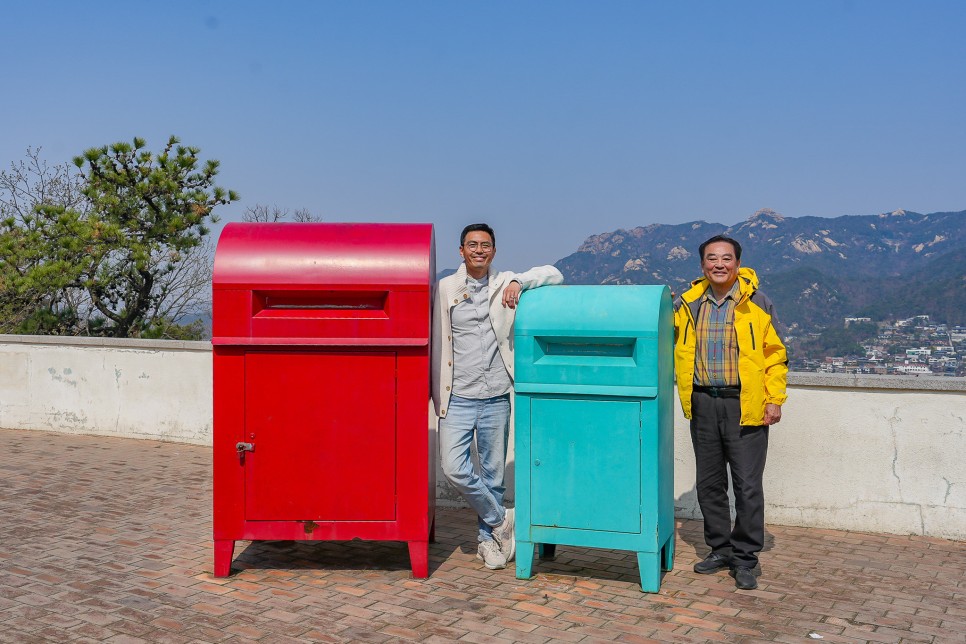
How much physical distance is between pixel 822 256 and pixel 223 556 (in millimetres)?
60136

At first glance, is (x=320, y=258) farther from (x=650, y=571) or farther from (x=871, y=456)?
(x=871, y=456)

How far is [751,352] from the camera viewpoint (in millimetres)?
4543

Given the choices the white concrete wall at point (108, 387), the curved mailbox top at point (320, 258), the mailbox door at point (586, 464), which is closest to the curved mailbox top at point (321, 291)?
the curved mailbox top at point (320, 258)

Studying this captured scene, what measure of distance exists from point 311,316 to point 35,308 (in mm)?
11415

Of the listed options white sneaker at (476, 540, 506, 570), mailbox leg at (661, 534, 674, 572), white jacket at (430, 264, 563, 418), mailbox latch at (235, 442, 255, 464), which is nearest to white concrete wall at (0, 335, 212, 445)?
mailbox latch at (235, 442, 255, 464)

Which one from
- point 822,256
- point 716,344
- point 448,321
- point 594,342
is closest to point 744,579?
point 716,344

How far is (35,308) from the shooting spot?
14031 mm

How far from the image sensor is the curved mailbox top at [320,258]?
14.7 ft

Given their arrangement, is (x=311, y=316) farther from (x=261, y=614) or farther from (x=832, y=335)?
(x=832, y=335)

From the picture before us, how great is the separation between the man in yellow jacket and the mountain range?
28.3m

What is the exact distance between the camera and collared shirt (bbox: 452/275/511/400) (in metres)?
Result: 4.76

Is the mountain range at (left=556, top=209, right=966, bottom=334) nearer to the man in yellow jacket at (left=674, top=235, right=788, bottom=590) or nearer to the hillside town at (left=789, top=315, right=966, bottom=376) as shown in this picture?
the hillside town at (left=789, top=315, right=966, bottom=376)

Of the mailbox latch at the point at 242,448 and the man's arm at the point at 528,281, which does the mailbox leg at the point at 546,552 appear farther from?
the mailbox latch at the point at 242,448

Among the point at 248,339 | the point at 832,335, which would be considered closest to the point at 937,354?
the point at 248,339
